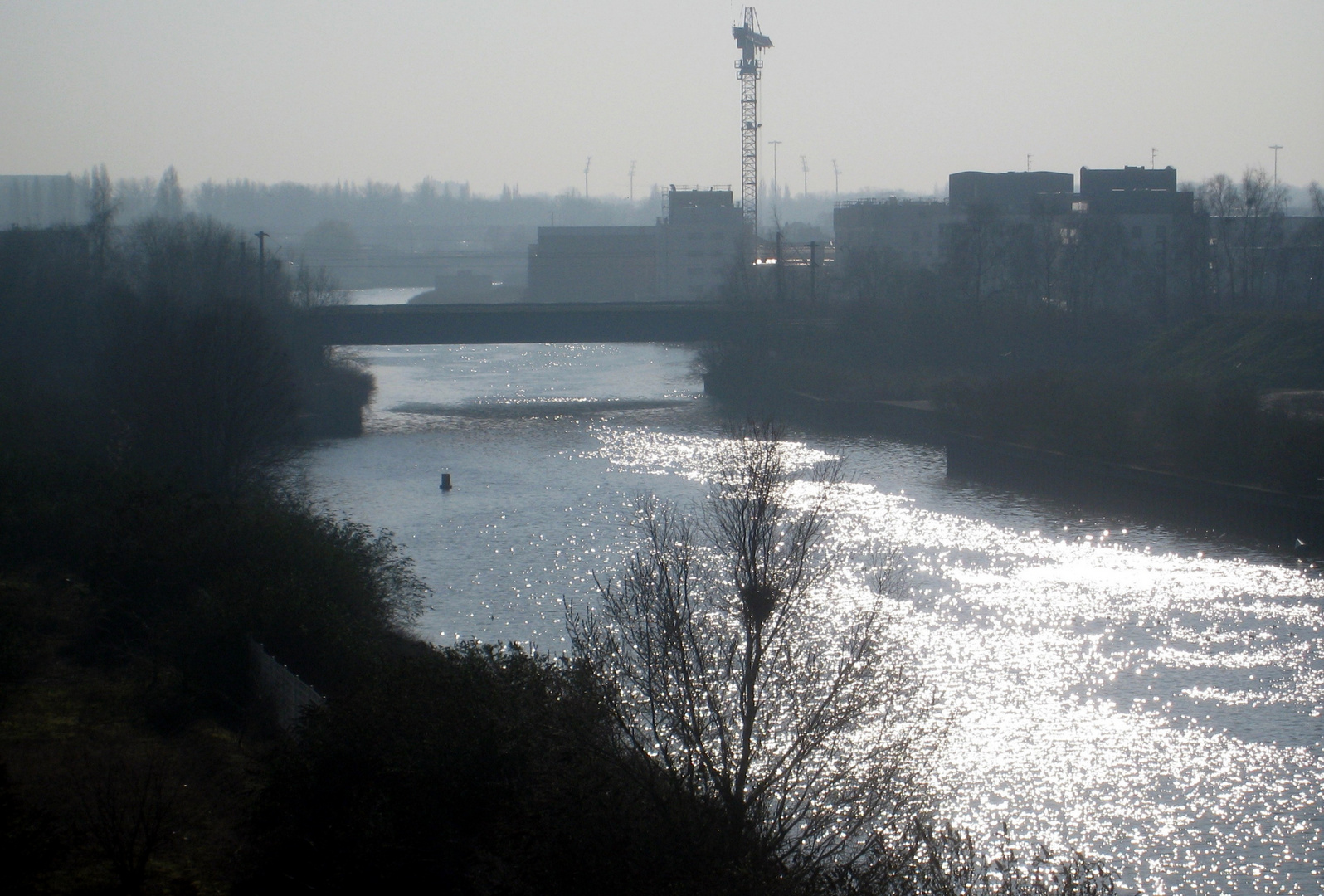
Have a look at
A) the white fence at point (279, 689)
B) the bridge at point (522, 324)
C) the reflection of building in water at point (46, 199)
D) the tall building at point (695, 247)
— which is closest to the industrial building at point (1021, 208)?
the tall building at point (695, 247)

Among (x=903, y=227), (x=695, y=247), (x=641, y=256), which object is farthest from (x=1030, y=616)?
(x=641, y=256)

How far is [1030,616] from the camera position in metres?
8.42

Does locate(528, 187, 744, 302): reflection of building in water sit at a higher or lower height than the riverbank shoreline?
higher

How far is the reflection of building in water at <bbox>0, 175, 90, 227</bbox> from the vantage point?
59.2 meters

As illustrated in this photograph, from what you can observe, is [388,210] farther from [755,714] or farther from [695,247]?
[755,714]

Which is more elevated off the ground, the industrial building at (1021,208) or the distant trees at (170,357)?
the industrial building at (1021,208)

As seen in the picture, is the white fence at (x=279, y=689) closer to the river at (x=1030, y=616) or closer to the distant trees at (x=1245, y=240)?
the river at (x=1030, y=616)

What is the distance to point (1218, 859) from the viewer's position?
5.08 m

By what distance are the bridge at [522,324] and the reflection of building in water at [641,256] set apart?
1691 centimetres

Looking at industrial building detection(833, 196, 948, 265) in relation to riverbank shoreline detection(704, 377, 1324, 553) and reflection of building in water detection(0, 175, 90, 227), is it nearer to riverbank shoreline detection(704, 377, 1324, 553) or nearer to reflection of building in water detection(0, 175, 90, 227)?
riverbank shoreline detection(704, 377, 1324, 553)

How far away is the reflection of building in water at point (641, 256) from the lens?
38969mm

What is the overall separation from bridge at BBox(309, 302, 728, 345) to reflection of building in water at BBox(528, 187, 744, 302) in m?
16.9

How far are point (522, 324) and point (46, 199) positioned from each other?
57.3 m

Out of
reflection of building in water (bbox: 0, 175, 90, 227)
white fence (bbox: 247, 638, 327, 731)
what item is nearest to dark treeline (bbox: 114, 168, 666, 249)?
reflection of building in water (bbox: 0, 175, 90, 227)
